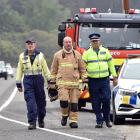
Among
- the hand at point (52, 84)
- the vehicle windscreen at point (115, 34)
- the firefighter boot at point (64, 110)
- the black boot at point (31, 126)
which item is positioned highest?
the vehicle windscreen at point (115, 34)

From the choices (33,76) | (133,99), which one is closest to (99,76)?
(133,99)

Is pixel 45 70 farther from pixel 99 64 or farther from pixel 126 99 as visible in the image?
pixel 126 99

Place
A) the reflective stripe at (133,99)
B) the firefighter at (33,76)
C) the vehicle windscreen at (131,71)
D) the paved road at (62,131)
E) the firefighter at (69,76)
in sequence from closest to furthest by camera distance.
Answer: the paved road at (62,131)
the firefighter at (33,76)
the firefighter at (69,76)
the reflective stripe at (133,99)
the vehicle windscreen at (131,71)

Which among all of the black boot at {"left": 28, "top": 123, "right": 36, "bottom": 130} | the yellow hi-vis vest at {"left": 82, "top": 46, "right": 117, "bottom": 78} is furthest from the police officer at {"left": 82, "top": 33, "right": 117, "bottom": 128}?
the black boot at {"left": 28, "top": 123, "right": 36, "bottom": 130}

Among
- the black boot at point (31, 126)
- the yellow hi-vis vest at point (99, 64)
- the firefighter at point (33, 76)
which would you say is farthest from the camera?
the yellow hi-vis vest at point (99, 64)

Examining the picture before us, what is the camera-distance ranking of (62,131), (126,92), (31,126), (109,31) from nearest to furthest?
1. (62,131)
2. (31,126)
3. (126,92)
4. (109,31)

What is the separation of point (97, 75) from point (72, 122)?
3.59 feet

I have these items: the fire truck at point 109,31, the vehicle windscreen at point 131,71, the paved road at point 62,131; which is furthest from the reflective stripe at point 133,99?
the fire truck at point 109,31

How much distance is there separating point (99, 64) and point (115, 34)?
7.07 meters

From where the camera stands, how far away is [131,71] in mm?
18219

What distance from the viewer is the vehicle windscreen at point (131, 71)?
58.7ft

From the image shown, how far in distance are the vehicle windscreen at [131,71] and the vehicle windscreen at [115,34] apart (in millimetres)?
4517

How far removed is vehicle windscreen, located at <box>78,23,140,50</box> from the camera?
23141mm

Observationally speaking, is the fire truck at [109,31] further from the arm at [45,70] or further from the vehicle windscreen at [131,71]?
the arm at [45,70]
